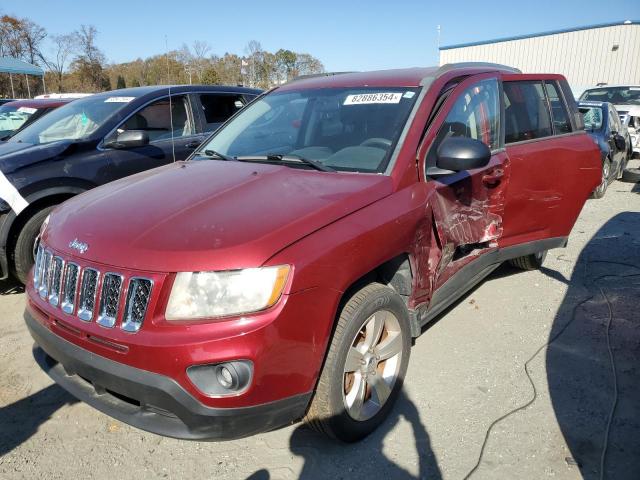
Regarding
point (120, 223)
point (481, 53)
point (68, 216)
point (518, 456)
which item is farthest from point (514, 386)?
point (481, 53)

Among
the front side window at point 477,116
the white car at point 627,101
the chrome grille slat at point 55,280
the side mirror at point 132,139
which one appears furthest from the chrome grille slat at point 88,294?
the white car at point 627,101

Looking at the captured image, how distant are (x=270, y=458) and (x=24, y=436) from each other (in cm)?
136

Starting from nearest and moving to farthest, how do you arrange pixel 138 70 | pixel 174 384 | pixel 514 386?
pixel 174 384 < pixel 514 386 < pixel 138 70

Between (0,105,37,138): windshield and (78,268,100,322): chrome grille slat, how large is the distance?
24.4ft

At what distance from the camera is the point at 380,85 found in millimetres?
3258

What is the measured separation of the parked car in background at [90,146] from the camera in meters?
4.21

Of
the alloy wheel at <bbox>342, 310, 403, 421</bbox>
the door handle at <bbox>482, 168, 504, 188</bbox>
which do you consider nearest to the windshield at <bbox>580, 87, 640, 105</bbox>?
the door handle at <bbox>482, 168, 504, 188</bbox>

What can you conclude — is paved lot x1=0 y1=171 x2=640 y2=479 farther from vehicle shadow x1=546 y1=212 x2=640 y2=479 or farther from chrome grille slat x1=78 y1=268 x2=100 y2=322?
chrome grille slat x1=78 y1=268 x2=100 y2=322

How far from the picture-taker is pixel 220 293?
77.6 inches

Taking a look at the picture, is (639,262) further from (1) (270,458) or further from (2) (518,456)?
(1) (270,458)

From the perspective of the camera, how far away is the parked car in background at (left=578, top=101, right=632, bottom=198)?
886 cm

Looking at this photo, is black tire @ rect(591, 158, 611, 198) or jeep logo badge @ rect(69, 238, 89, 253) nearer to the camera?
jeep logo badge @ rect(69, 238, 89, 253)

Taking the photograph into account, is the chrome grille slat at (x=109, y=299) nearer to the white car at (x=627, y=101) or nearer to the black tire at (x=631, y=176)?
the black tire at (x=631, y=176)

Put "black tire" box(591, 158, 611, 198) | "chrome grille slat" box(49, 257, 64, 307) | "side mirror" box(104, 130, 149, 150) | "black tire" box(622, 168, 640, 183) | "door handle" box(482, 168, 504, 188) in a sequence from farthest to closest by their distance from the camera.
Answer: "black tire" box(622, 168, 640, 183) < "black tire" box(591, 158, 611, 198) < "side mirror" box(104, 130, 149, 150) < "door handle" box(482, 168, 504, 188) < "chrome grille slat" box(49, 257, 64, 307)
